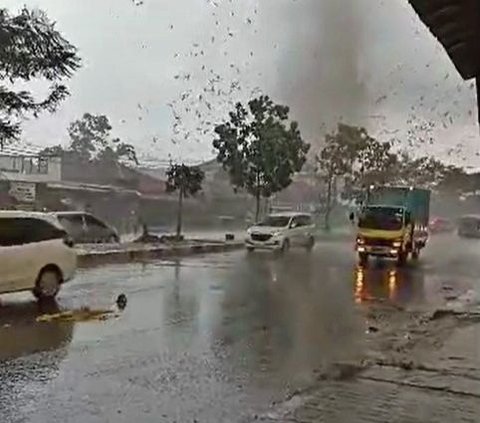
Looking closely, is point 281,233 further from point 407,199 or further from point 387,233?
point 387,233

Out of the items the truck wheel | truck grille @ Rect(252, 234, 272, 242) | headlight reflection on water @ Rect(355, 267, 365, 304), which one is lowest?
headlight reflection on water @ Rect(355, 267, 365, 304)

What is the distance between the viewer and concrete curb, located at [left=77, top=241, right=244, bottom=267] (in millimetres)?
26305

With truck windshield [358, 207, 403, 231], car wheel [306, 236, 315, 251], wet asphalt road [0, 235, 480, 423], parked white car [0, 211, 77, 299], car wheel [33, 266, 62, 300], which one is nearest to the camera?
wet asphalt road [0, 235, 480, 423]

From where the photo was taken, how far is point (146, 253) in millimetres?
30203

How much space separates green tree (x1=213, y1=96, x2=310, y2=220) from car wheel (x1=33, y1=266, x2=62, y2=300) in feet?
90.3

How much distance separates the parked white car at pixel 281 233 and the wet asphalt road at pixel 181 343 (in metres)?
12.9

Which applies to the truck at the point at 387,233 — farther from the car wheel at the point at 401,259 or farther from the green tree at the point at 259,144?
the green tree at the point at 259,144

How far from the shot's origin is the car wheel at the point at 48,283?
15.7 meters

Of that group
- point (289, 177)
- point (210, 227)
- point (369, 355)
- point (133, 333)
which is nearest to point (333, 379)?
point (369, 355)

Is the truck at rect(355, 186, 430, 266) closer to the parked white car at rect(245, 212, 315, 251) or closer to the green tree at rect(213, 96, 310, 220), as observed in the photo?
the parked white car at rect(245, 212, 315, 251)

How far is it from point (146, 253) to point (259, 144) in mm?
14308

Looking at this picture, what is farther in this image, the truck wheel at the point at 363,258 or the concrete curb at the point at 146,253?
the truck wheel at the point at 363,258

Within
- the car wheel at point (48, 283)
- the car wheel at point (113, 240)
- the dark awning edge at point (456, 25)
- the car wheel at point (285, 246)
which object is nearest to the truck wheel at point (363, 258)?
the car wheel at point (285, 246)

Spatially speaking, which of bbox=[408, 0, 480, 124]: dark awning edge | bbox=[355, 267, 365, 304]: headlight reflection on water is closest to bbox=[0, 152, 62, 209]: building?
bbox=[355, 267, 365, 304]: headlight reflection on water
